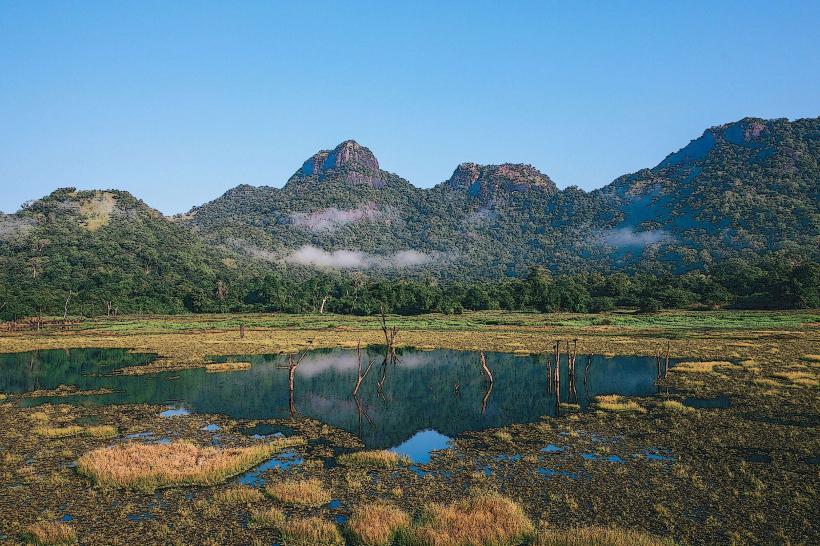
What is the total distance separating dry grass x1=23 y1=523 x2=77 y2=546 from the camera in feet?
49.2

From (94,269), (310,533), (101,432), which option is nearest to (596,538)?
(310,533)

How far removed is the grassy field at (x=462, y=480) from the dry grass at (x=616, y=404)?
0.17m

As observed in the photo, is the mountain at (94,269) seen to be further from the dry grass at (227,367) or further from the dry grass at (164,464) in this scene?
the dry grass at (164,464)

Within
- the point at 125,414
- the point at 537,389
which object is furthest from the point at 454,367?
the point at 125,414

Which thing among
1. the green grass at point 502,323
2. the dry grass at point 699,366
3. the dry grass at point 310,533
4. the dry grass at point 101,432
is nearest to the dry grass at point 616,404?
the dry grass at point 699,366

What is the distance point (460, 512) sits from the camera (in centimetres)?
1680

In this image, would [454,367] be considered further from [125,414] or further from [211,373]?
[125,414]

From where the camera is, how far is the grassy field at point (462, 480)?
15805mm

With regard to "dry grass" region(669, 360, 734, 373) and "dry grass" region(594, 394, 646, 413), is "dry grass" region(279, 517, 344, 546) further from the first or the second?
"dry grass" region(669, 360, 734, 373)

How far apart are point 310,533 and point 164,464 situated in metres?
9.30

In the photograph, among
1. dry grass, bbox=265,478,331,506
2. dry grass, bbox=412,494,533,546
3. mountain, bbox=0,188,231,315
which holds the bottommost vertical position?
dry grass, bbox=265,478,331,506

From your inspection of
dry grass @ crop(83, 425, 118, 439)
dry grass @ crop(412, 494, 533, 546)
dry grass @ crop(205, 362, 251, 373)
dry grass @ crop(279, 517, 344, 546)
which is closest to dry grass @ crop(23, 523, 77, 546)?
dry grass @ crop(279, 517, 344, 546)

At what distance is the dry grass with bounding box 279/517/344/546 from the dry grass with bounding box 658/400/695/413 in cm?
2522

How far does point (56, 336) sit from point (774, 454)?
9609 centimetres
